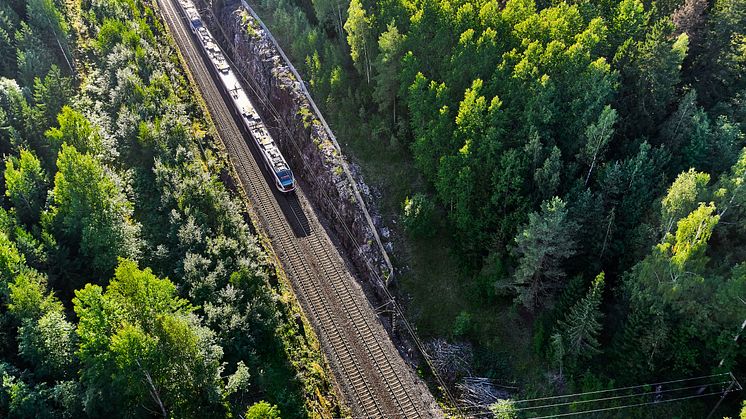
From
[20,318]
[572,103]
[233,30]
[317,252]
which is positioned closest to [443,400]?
[317,252]

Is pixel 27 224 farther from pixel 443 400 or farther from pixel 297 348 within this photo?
pixel 443 400

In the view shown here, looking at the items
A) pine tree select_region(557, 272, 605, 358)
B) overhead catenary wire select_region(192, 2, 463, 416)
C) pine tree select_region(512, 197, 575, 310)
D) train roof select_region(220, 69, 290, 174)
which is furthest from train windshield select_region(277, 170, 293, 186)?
pine tree select_region(557, 272, 605, 358)

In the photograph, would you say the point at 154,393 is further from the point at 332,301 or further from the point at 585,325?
the point at 585,325

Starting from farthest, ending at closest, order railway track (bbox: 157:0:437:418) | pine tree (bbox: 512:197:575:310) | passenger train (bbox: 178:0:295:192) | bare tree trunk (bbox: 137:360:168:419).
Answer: passenger train (bbox: 178:0:295:192) < railway track (bbox: 157:0:437:418) < pine tree (bbox: 512:197:575:310) < bare tree trunk (bbox: 137:360:168:419)

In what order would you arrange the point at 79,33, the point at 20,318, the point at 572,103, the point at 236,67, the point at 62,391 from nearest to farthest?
1. the point at 62,391
2. the point at 20,318
3. the point at 572,103
4. the point at 79,33
5. the point at 236,67

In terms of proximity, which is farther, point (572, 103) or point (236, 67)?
point (236, 67)

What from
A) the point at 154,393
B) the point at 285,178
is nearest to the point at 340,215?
the point at 285,178

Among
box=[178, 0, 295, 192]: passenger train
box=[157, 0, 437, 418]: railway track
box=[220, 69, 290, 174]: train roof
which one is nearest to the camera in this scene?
box=[157, 0, 437, 418]: railway track

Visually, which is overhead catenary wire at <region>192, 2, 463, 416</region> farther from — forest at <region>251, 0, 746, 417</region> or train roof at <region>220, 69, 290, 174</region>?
train roof at <region>220, 69, 290, 174</region>

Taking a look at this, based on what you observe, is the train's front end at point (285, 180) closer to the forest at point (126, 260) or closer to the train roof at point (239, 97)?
the train roof at point (239, 97)
